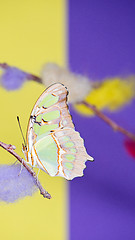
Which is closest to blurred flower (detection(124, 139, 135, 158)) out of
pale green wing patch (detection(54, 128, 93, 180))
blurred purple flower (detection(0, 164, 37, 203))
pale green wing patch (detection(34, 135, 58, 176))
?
pale green wing patch (detection(54, 128, 93, 180))

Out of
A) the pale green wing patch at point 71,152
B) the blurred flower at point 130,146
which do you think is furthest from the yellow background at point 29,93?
the blurred flower at point 130,146

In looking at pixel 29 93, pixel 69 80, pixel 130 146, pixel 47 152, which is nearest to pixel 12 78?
pixel 29 93

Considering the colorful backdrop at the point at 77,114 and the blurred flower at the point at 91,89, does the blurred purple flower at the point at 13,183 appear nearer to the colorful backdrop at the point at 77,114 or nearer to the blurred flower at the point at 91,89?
the colorful backdrop at the point at 77,114

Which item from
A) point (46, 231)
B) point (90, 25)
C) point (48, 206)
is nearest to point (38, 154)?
point (48, 206)

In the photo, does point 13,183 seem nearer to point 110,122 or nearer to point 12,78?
point 12,78

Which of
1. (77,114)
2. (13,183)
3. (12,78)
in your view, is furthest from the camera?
(77,114)

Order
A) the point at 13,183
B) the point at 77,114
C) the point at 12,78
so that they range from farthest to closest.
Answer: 1. the point at 77,114
2. the point at 12,78
3. the point at 13,183
